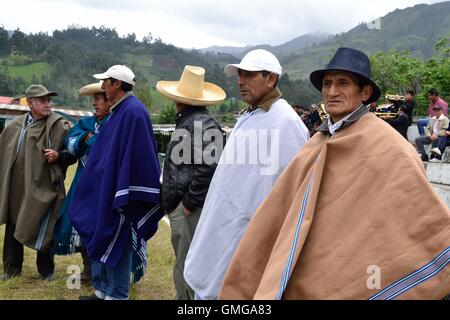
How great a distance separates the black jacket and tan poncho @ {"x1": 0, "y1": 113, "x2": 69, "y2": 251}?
1699mm

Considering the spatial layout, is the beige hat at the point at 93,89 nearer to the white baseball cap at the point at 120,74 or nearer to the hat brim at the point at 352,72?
the white baseball cap at the point at 120,74

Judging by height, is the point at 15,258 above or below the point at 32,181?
below

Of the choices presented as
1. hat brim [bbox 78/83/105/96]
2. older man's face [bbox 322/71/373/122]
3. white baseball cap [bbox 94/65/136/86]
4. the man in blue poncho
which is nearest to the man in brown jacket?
hat brim [bbox 78/83/105/96]

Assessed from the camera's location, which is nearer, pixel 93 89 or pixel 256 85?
pixel 256 85

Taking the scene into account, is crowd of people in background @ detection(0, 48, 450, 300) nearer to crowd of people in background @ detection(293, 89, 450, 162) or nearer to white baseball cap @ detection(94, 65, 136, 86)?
white baseball cap @ detection(94, 65, 136, 86)

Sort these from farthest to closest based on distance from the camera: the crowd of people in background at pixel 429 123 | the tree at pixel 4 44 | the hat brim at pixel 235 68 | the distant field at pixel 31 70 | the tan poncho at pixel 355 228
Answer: the tree at pixel 4 44 → the distant field at pixel 31 70 → the crowd of people in background at pixel 429 123 → the hat brim at pixel 235 68 → the tan poncho at pixel 355 228

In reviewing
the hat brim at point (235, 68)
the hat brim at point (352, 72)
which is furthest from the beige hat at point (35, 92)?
the hat brim at point (352, 72)

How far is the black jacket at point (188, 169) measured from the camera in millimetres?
3900

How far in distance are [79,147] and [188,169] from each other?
1559 mm

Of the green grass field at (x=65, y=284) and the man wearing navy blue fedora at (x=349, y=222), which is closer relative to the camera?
the man wearing navy blue fedora at (x=349, y=222)

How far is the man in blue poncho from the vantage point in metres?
4.27

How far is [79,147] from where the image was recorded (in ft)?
16.5

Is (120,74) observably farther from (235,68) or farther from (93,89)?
(235,68)

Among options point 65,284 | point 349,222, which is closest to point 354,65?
point 349,222
